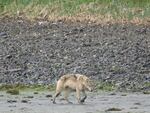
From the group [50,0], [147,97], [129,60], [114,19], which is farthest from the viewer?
[50,0]

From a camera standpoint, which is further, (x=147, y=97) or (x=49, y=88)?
(x=49, y=88)

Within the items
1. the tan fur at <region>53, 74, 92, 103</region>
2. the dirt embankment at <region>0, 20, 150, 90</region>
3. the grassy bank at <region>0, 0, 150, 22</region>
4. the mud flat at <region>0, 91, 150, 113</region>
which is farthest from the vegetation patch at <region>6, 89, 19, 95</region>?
the grassy bank at <region>0, 0, 150, 22</region>

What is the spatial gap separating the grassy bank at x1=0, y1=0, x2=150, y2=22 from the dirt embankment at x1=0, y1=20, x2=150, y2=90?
103cm

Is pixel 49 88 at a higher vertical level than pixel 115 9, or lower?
lower

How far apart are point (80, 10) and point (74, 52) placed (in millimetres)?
7367

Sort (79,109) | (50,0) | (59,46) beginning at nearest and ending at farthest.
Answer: (79,109) → (59,46) → (50,0)

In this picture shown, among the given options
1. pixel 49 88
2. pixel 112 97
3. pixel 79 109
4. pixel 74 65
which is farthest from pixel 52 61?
pixel 79 109

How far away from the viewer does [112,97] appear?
2120 centimetres

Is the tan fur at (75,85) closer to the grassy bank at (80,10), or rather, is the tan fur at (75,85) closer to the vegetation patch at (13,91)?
the vegetation patch at (13,91)

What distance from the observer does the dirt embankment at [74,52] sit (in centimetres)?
2523

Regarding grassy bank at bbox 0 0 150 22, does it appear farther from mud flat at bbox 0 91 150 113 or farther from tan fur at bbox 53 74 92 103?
tan fur at bbox 53 74 92 103

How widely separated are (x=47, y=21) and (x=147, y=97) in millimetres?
15466

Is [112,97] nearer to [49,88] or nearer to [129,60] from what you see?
[49,88]

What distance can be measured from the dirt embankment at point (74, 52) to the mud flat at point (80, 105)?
78.9 inches
